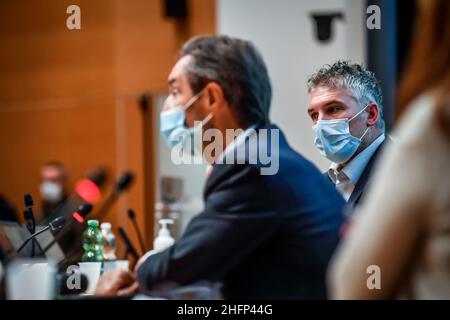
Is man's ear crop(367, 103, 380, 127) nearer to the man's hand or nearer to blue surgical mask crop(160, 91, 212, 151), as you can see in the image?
blue surgical mask crop(160, 91, 212, 151)

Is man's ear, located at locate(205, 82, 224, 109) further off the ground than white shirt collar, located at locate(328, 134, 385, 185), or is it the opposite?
man's ear, located at locate(205, 82, 224, 109)

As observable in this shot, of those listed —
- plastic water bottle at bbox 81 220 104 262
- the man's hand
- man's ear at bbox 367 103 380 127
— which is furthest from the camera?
plastic water bottle at bbox 81 220 104 262

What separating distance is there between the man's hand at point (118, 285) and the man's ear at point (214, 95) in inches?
17.3

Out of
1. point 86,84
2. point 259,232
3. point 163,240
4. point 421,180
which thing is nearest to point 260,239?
point 259,232

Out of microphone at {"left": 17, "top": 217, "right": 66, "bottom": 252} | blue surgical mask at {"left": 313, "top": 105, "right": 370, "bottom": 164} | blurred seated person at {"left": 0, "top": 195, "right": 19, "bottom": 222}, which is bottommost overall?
blurred seated person at {"left": 0, "top": 195, "right": 19, "bottom": 222}

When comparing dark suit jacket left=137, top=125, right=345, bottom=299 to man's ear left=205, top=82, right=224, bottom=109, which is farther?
man's ear left=205, top=82, right=224, bottom=109

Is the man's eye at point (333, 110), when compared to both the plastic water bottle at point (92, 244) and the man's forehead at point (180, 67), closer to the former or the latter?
the man's forehead at point (180, 67)

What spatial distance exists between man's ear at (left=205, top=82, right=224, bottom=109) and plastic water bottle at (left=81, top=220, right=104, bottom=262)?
0.60 meters

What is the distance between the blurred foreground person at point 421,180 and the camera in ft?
3.05

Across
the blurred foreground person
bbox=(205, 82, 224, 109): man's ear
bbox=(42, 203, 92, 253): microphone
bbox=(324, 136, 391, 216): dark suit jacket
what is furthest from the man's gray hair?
the blurred foreground person

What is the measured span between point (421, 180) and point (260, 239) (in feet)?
2.62

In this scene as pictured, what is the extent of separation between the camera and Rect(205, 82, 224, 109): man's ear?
2059 mm

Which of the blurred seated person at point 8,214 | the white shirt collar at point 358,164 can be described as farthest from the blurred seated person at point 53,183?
the white shirt collar at point 358,164

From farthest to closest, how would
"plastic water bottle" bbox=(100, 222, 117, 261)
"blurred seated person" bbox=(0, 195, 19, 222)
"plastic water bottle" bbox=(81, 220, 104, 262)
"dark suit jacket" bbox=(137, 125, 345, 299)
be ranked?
"blurred seated person" bbox=(0, 195, 19, 222), "plastic water bottle" bbox=(100, 222, 117, 261), "plastic water bottle" bbox=(81, 220, 104, 262), "dark suit jacket" bbox=(137, 125, 345, 299)
